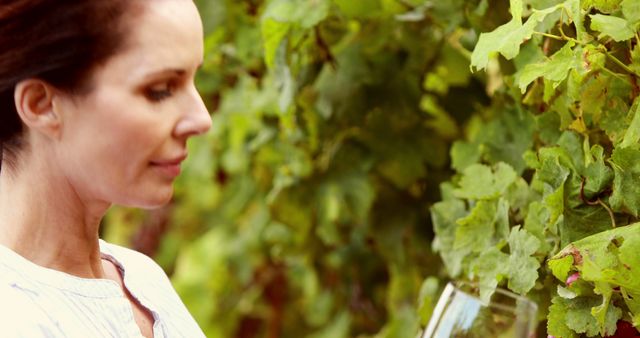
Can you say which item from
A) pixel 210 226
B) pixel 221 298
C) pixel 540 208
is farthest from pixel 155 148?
pixel 210 226

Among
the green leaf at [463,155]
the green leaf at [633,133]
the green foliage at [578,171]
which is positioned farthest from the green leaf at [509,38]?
the green leaf at [463,155]

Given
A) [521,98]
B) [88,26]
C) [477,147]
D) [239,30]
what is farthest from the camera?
[239,30]

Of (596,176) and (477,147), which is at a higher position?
(596,176)

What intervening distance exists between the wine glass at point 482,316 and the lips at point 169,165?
0.32 metres

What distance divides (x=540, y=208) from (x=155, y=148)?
1.22 ft

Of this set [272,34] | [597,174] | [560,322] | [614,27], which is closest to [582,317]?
[560,322]

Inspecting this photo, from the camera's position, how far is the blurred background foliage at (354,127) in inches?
52.0

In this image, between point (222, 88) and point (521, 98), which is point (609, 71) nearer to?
point (521, 98)

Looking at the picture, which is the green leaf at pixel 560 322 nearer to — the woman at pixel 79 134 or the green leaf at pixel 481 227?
the green leaf at pixel 481 227

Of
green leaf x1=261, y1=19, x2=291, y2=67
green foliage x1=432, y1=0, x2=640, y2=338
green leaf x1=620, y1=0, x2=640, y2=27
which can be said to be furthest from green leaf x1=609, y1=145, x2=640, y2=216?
green leaf x1=261, y1=19, x2=291, y2=67

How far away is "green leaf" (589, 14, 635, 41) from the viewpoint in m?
0.81

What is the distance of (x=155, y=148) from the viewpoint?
0.85 m

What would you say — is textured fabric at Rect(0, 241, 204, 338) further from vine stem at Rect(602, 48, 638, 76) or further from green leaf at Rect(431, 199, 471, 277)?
vine stem at Rect(602, 48, 638, 76)

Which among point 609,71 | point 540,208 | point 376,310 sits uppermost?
point 609,71
